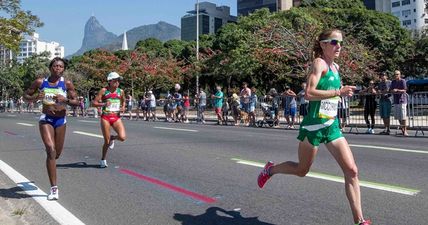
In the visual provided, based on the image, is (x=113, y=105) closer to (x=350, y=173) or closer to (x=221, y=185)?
(x=221, y=185)

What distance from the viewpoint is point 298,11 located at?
1640 inches

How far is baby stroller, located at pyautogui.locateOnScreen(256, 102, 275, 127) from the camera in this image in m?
20.3

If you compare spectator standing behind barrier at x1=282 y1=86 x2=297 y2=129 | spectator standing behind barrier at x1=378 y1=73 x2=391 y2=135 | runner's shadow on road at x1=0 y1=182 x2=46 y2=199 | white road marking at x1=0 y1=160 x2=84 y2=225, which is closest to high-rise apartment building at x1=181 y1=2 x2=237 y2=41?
spectator standing behind barrier at x1=282 y1=86 x2=297 y2=129

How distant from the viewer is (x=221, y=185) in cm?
702

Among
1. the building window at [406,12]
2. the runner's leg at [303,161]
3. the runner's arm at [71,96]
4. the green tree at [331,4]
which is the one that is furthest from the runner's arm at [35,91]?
the building window at [406,12]

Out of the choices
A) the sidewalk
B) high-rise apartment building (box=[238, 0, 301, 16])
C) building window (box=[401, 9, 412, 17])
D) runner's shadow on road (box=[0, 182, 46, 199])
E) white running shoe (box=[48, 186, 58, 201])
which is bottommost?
the sidewalk

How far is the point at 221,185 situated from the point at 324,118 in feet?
9.30

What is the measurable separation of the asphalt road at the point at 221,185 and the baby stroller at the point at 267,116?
327 inches

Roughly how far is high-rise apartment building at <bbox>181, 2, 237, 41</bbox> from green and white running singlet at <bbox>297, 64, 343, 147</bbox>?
11487 cm

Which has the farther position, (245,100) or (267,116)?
(245,100)

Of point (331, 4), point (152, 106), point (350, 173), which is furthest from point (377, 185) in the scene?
point (331, 4)

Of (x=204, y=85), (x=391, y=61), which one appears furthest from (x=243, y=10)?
(x=391, y=61)

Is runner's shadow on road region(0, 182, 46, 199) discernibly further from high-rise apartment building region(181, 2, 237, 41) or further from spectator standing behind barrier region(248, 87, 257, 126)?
high-rise apartment building region(181, 2, 237, 41)

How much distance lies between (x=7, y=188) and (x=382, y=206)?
5.31 metres
